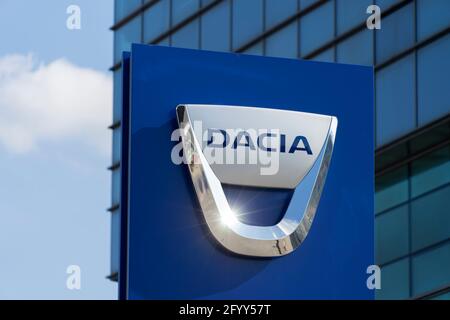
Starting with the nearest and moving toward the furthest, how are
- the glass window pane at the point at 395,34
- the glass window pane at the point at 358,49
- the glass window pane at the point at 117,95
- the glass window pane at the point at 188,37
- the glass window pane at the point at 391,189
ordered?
the glass window pane at the point at 395,34
the glass window pane at the point at 391,189
the glass window pane at the point at 358,49
the glass window pane at the point at 188,37
the glass window pane at the point at 117,95

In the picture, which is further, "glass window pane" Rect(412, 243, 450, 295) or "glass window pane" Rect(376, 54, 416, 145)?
"glass window pane" Rect(376, 54, 416, 145)

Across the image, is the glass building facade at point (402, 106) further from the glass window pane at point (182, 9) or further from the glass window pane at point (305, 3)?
the glass window pane at point (182, 9)

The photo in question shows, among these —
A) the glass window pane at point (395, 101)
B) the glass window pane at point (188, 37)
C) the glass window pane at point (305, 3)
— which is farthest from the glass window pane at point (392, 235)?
the glass window pane at point (188, 37)

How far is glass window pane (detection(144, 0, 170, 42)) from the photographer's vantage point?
3719cm

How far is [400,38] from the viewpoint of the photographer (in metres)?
29.7

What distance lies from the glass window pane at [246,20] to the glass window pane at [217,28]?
292 millimetres

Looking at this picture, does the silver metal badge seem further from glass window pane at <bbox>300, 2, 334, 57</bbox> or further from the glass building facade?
glass window pane at <bbox>300, 2, 334, 57</bbox>

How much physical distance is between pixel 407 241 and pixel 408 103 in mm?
2537

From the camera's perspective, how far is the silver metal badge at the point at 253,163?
1470 centimetres

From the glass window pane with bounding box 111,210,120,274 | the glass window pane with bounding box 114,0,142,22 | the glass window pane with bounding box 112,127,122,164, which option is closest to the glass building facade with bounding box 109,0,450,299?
the glass window pane with bounding box 114,0,142,22

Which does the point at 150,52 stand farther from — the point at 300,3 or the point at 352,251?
the point at 300,3

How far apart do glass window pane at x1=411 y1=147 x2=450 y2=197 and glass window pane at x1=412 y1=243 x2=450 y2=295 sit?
135 cm

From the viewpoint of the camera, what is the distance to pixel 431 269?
28203mm

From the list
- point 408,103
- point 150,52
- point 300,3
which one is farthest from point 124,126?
point 300,3
